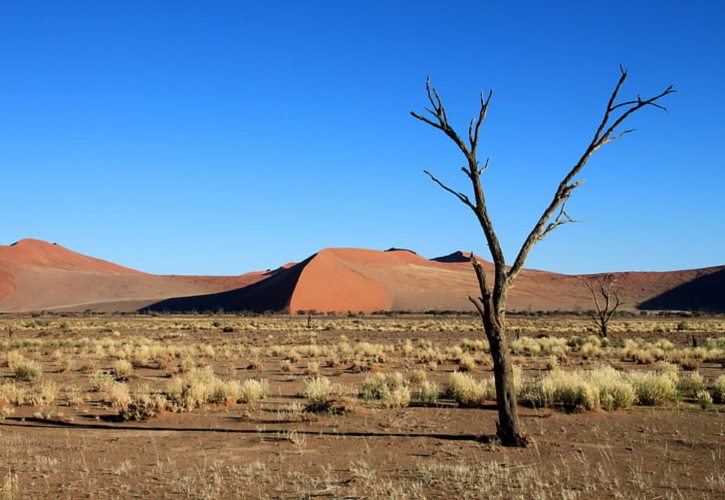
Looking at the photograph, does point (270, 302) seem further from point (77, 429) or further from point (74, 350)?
point (77, 429)

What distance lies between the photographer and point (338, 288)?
100375 millimetres

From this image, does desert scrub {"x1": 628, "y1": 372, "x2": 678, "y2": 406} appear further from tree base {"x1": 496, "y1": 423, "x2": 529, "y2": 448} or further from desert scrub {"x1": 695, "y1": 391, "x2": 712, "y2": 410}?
tree base {"x1": 496, "y1": 423, "x2": 529, "y2": 448}

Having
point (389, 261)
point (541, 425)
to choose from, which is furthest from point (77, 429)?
point (389, 261)

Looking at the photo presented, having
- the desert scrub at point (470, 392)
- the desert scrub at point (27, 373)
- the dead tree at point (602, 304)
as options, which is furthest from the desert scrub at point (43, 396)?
the dead tree at point (602, 304)

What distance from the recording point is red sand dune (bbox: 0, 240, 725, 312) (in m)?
99.1

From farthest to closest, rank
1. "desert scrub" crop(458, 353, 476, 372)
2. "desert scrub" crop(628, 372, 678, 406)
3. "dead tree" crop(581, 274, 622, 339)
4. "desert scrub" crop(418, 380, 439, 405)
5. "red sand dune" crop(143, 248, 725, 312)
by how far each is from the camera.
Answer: "red sand dune" crop(143, 248, 725, 312)
"dead tree" crop(581, 274, 622, 339)
"desert scrub" crop(458, 353, 476, 372)
"desert scrub" crop(418, 380, 439, 405)
"desert scrub" crop(628, 372, 678, 406)

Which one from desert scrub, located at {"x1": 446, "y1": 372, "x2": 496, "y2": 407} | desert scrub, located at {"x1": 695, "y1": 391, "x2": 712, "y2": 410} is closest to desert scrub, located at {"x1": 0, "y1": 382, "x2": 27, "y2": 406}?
desert scrub, located at {"x1": 446, "y1": 372, "x2": 496, "y2": 407}

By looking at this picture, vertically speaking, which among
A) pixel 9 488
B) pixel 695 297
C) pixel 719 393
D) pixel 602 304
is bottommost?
pixel 9 488

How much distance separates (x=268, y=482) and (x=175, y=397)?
6769 mm

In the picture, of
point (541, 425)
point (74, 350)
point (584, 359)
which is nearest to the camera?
point (541, 425)

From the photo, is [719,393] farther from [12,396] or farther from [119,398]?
[12,396]

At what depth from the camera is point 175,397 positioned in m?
14.3

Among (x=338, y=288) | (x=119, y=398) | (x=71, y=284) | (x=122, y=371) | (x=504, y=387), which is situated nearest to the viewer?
(x=504, y=387)

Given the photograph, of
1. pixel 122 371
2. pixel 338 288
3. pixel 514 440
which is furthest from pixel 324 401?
pixel 338 288
